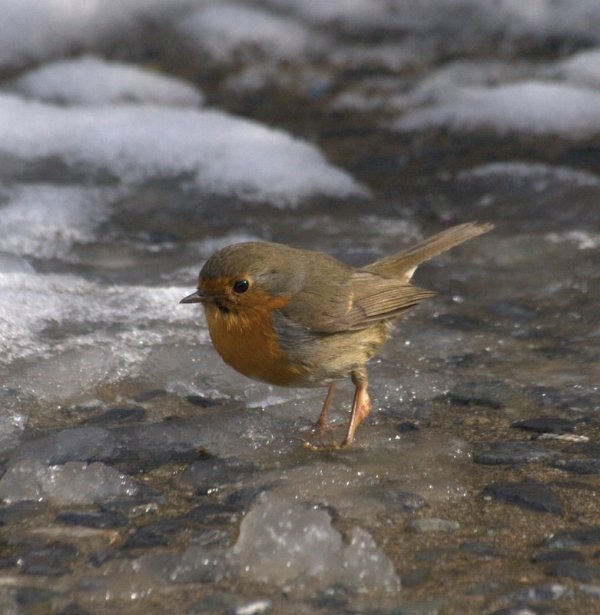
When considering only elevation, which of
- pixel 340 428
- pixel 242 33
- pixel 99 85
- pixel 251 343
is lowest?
pixel 340 428

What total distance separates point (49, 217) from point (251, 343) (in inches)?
99.3

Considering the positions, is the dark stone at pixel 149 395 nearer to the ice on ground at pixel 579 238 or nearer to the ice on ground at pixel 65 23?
the ice on ground at pixel 579 238

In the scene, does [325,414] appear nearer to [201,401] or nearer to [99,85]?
[201,401]

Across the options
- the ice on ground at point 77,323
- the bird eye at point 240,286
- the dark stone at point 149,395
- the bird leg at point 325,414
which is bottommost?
the bird leg at point 325,414

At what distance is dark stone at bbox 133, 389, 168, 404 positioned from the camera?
4.67m

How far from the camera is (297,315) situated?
15.2ft

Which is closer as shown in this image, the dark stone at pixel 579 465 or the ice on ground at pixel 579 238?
the dark stone at pixel 579 465

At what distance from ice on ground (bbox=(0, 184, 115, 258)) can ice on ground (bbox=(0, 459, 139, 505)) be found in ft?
7.91

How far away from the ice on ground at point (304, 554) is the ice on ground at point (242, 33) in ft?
20.9

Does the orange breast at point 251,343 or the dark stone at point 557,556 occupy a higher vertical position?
the orange breast at point 251,343

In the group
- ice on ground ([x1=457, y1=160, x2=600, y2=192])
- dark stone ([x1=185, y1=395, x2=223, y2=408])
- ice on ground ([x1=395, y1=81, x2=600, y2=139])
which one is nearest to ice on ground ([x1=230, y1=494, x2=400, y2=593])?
dark stone ([x1=185, y1=395, x2=223, y2=408])

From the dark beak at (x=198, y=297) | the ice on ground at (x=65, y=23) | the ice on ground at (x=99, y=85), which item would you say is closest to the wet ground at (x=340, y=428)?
the dark beak at (x=198, y=297)

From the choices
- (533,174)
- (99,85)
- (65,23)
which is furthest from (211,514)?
(65,23)

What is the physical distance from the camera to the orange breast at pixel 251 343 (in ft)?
14.7
